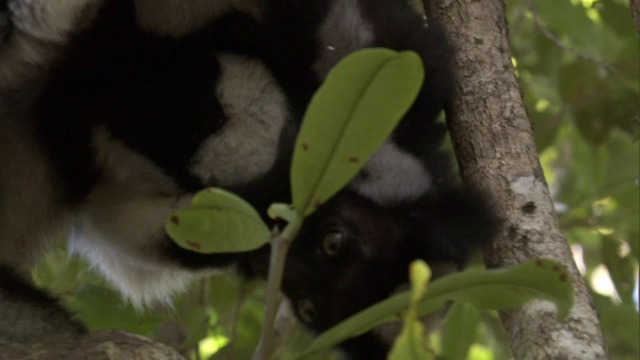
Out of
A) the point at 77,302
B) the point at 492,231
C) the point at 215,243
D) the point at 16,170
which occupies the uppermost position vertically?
the point at 215,243

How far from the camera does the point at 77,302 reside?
2.26 meters

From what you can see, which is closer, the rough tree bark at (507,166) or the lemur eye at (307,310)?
the rough tree bark at (507,166)

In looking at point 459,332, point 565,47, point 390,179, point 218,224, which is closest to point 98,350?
point 218,224

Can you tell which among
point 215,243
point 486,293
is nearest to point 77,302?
point 215,243

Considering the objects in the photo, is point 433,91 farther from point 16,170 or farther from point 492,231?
point 16,170

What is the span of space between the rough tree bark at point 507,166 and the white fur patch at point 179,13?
39cm

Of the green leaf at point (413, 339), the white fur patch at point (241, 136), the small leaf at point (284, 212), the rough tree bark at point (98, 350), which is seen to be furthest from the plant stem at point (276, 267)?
the white fur patch at point (241, 136)

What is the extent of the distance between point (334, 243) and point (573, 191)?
1.54m

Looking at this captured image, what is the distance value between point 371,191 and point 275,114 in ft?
0.76

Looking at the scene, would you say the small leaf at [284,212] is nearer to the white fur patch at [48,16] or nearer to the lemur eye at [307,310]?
the lemur eye at [307,310]

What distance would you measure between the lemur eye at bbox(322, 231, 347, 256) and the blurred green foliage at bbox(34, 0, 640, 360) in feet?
1.57

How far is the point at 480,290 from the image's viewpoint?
4.00ft

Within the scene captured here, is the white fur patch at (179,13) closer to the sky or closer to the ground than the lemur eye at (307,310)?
closer to the sky

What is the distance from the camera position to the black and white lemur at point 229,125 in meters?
1.78
